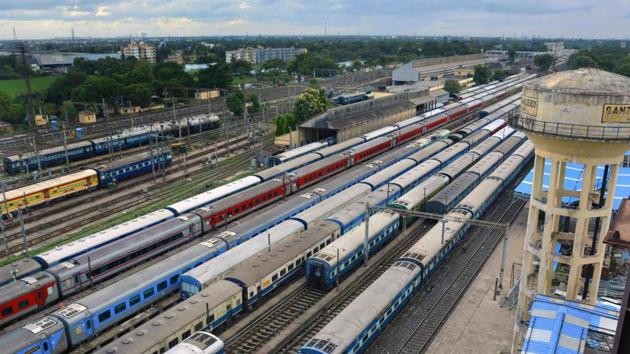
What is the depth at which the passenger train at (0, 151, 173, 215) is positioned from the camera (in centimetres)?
5028

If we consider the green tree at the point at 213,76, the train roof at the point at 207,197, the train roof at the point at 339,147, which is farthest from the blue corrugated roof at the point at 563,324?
the green tree at the point at 213,76

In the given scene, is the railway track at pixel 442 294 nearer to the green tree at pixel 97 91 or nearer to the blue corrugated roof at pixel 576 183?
the blue corrugated roof at pixel 576 183

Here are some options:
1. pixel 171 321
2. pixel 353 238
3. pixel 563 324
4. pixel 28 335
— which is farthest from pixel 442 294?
A: pixel 28 335

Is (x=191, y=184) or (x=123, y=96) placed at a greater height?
(x=123, y=96)

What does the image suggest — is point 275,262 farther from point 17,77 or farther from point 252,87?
point 17,77

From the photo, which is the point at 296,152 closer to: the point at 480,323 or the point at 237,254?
the point at 237,254

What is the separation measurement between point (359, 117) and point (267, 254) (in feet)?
183

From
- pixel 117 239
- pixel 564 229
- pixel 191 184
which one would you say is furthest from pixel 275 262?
pixel 191 184

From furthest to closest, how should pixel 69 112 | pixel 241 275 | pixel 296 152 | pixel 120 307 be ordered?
pixel 69 112 < pixel 296 152 < pixel 241 275 < pixel 120 307

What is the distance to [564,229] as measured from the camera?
1681 inches

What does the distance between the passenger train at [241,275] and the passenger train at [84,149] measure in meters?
34.6

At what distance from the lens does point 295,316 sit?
33375mm

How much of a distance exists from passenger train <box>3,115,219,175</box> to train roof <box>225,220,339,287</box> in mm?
35449

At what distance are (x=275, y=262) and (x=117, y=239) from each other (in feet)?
47.1
